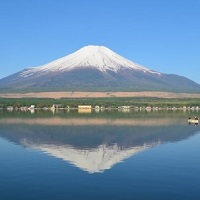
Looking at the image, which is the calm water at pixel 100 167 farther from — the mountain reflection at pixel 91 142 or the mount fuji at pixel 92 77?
the mount fuji at pixel 92 77

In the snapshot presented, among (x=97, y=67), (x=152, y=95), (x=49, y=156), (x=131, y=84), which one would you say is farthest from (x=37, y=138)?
(x=97, y=67)

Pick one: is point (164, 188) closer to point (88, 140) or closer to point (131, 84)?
point (88, 140)

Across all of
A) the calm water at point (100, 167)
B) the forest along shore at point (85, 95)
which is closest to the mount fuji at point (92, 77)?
the forest along shore at point (85, 95)

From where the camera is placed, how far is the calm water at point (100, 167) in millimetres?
13242

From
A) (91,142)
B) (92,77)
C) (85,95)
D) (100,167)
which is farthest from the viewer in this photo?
(92,77)

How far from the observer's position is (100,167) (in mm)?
17547

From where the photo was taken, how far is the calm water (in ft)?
43.4

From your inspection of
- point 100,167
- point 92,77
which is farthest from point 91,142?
point 92,77

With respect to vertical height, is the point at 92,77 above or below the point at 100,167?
above

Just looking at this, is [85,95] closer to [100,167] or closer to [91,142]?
[91,142]

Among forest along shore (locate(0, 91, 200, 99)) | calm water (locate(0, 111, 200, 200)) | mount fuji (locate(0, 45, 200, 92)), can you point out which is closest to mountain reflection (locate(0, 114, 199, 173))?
calm water (locate(0, 111, 200, 200))

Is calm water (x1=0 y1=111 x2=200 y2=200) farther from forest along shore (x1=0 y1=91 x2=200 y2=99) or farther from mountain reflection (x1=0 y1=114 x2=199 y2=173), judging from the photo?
forest along shore (x1=0 y1=91 x2=200 y2=99)

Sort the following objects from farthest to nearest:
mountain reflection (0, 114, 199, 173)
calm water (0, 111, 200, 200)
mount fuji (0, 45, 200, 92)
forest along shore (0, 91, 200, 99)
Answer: mount fuji (0, 45, 200, 92), forest along shore (0, 91, 200, 99), mountain reflection (0, 114, 199, 173), calm water (0, 111, 200, 200)

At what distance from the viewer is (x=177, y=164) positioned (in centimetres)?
1811
